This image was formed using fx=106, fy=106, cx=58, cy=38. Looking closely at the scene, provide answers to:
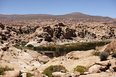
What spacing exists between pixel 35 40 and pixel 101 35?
7804 cm

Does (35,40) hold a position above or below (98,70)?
below

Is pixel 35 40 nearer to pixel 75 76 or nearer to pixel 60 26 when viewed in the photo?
pixel 60 26

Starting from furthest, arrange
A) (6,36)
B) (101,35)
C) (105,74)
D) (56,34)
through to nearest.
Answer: (101,35) → (56,34) → (6,36) → (105,74)

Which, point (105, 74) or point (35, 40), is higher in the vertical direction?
point (105, 74)

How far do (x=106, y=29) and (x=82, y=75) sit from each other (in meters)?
137

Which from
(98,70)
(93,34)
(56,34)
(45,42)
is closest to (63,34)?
(56,34)

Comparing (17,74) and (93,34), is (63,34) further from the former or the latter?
(17,74)

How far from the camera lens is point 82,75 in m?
10.0

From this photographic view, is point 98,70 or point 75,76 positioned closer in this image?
point 75,76

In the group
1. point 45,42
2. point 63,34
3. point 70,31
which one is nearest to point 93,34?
point 70,31

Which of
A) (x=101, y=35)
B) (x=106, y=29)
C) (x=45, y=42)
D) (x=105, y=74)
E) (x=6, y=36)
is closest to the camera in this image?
(x=105, y=74)

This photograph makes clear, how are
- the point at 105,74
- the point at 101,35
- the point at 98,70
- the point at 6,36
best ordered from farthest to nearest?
the point at 101,35
the point at 6,36
the point at 98,70
the point at 105,74

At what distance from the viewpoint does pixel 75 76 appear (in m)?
10.1

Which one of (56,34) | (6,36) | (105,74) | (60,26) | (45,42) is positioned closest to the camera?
(105,74)
